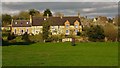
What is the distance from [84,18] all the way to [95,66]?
2521 inches

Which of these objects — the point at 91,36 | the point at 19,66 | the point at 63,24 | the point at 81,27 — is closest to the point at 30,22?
the point at 63,24

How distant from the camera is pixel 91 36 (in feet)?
171

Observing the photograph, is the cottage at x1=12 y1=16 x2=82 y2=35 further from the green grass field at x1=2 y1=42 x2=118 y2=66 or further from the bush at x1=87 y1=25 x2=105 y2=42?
the green grass field at x1=2 y1=42 x2=118 y2=66

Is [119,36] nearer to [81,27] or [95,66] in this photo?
[81,27]

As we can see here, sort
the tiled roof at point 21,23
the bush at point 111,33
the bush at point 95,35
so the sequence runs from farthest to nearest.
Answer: the tiled roof at point 21,23 < the bush at point 95,35 < the bush at point 111,33

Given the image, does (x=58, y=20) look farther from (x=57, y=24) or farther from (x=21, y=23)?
(x=21, y=23)

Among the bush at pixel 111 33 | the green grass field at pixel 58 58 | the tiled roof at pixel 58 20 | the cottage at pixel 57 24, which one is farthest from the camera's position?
the tiled roof at pixel 58 20

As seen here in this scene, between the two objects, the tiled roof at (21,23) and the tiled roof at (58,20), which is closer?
the tiled roof at (58,20)

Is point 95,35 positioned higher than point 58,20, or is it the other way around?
point 58,20

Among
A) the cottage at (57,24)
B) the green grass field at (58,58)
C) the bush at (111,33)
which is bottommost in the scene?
the green grass field at (58,58)

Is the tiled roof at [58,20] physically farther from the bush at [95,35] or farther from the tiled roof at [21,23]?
the bush at [95,35]

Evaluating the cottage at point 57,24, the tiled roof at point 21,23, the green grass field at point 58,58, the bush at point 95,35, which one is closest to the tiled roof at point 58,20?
the cottage at point 57,24

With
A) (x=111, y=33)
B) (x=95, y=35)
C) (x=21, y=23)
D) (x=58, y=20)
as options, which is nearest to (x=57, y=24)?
(x=58, y=20)

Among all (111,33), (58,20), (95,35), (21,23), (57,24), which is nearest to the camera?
(95,35)
